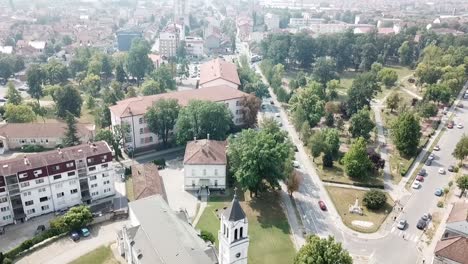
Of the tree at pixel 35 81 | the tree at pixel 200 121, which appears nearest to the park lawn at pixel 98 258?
the tree at pixel 200 121

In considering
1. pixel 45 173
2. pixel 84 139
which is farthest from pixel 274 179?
pixel 84 139

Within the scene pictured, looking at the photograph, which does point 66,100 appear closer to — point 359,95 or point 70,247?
point 70,247

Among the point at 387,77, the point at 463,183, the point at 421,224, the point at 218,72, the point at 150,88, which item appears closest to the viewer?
the point at 421,224

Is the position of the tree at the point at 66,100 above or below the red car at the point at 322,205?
above

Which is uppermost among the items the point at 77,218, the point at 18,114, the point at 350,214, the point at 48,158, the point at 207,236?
the point at 48,158

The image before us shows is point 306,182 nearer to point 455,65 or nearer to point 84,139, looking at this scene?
point 84,139

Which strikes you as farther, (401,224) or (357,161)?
(357,161)

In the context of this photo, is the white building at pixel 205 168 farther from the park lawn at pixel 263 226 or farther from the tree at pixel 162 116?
the tree at pixel 162 116

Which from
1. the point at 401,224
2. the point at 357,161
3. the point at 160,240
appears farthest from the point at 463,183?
the point at 160,240
